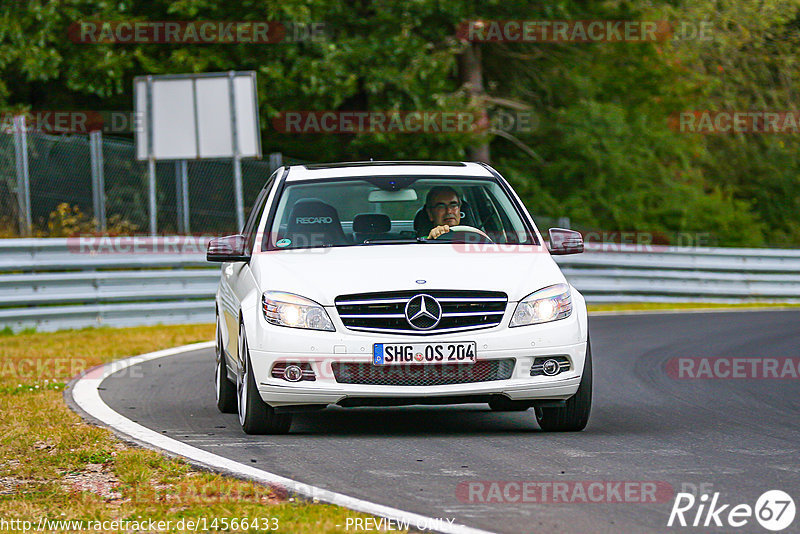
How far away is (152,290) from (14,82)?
36.0ft

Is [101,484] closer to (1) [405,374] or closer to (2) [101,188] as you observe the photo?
(1) [405,374]

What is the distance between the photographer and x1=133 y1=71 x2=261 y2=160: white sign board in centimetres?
2167

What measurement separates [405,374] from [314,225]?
1450mm

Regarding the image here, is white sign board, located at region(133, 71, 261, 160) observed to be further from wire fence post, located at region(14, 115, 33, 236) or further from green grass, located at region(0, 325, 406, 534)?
green grass, located at region(0, 325, 406, 534)

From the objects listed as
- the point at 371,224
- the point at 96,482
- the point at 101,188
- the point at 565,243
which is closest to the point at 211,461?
the point at 96,482

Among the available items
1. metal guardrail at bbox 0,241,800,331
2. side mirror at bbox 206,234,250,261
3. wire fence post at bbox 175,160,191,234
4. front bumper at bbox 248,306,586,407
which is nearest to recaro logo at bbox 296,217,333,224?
side mirror at bbox 206,234,250,261

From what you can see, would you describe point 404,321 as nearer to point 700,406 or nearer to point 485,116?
point 700,406

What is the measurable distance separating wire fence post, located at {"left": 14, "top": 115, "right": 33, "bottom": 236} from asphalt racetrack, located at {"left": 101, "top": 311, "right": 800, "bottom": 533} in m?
8.09

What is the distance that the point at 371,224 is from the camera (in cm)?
879

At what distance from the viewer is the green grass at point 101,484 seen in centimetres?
559

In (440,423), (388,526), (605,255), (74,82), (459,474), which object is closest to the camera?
(388,526)

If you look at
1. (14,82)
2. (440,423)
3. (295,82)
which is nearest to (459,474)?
(440,423)

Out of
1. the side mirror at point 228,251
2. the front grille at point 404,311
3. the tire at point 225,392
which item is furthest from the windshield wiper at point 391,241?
the tire at point 225,392

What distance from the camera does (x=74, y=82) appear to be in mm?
25859
